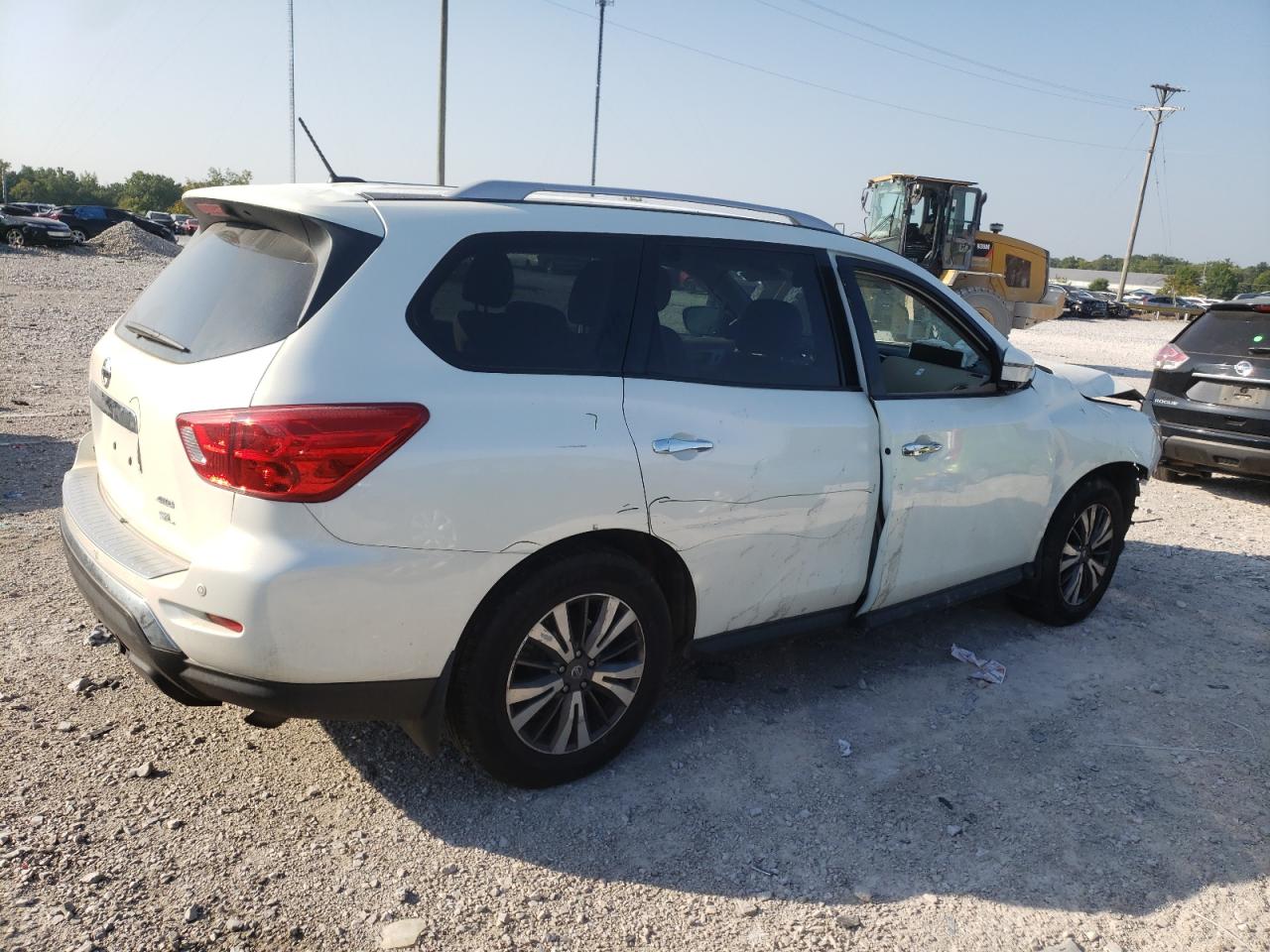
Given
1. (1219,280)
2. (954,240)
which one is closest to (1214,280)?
(1219,280)

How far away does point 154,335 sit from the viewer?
324 centimetres

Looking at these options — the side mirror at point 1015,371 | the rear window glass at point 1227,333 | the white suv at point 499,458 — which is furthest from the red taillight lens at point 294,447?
the rear window glass at point 1227,333

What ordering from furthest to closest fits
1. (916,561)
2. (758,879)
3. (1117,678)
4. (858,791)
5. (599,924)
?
(1117,678) < (916,561) < (858,791) < (758,879) < (599,924)

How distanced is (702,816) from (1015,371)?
7.85ft

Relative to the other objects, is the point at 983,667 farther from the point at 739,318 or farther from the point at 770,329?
the point at 739,318

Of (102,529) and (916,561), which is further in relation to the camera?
(916,561)

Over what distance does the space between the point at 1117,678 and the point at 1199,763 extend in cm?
78

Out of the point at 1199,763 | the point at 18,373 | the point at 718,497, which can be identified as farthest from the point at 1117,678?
the point at 18,373

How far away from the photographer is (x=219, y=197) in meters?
3.37

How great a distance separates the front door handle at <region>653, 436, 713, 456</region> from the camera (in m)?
3.28

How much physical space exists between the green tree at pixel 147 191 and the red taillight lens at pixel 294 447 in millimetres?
109446

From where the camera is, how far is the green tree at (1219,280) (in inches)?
2827

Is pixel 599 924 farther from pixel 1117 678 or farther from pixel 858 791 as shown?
pixel 1117 678

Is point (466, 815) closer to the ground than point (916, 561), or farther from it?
closer to the ground
